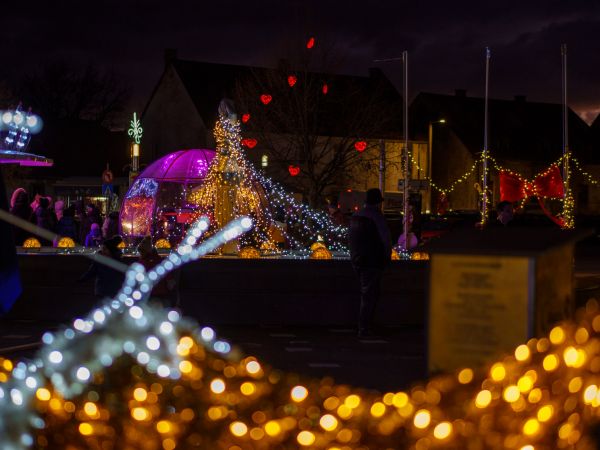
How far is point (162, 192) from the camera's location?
1017 inches

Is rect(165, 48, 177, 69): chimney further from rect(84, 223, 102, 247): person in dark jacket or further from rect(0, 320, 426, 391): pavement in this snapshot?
rect(0, 320, 426, 391): pavement

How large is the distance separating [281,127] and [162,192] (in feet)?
60.6

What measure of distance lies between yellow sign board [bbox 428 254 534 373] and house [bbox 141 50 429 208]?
28.9 m

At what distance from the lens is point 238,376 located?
496 cm

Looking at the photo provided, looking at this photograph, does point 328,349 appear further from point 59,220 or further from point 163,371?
point 59,220

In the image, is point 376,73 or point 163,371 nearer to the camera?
point 163,371

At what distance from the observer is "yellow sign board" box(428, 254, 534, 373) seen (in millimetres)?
4715

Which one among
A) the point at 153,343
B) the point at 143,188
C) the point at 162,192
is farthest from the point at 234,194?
the point at 153,343

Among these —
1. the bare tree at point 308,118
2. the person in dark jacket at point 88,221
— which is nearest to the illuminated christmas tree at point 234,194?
the person in dark jacket at point 88,221

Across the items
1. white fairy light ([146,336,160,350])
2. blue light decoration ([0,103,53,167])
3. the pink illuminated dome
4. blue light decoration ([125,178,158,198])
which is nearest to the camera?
white fairy light ([146,336,160,350])

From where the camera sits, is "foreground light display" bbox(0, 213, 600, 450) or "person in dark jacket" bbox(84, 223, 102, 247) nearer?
"foreground light display" bbox(0, 213, 600, 450)

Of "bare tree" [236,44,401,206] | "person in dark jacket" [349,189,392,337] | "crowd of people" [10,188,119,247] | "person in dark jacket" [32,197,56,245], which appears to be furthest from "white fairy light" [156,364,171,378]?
"bare tree" [236,44,401,206]

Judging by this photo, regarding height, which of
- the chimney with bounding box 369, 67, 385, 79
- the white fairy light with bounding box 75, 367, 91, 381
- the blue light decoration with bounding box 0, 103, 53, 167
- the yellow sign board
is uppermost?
the chimney with bounding box 369, 67, 385, 79

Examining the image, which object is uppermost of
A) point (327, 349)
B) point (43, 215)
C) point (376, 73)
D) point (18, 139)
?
point (376, 73)
